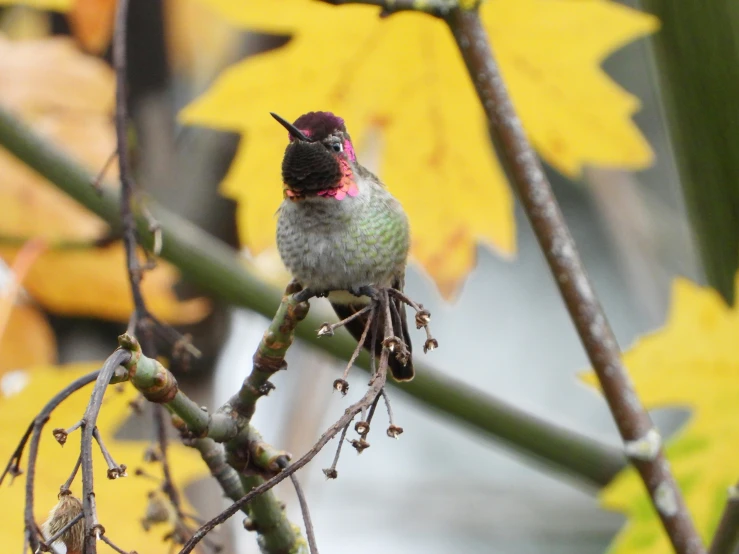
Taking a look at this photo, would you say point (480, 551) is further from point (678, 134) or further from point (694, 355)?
point (678, 134)

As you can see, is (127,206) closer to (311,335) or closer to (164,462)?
(164,462)

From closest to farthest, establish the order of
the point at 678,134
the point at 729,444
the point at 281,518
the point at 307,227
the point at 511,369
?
the point at 281,518 → the point at 307,227 → the point at 678,134 → the point at 729,444 → the point at 511,369

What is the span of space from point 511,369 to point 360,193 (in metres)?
3.30

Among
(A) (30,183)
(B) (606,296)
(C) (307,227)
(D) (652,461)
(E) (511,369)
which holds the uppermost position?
(C) (307,227)

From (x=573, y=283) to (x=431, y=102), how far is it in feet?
1.26

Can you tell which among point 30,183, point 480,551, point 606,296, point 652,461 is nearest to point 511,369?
point 606,296

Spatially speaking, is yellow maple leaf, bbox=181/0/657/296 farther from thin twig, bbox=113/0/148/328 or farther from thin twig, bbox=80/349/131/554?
thin twig, bbox=80/349/131/554

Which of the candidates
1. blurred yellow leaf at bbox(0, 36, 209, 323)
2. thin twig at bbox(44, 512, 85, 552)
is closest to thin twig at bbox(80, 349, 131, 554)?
thin twig at bbox(44, 512, 85, 552)

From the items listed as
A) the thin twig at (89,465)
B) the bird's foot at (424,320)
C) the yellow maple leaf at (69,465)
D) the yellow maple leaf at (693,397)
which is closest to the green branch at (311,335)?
the yellow maple leaf at (693,397)

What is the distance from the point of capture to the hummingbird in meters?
0.65

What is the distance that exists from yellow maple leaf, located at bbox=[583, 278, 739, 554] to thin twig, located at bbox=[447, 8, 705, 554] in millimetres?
245

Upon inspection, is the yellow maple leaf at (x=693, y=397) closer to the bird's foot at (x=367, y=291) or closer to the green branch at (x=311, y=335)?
the green branch at (x=311, y=335)

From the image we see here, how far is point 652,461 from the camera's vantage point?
28.5 inches

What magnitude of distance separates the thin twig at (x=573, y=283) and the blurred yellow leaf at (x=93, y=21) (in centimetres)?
70
